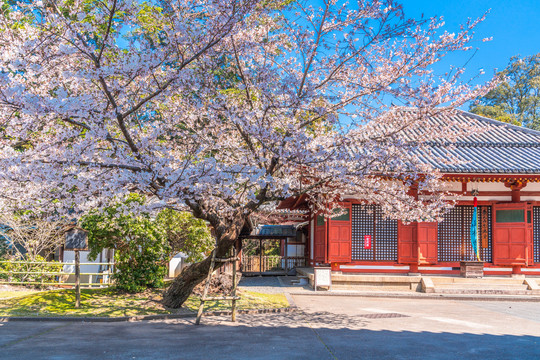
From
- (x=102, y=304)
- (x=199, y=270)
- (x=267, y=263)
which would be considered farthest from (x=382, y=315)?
(x=267, y=263)

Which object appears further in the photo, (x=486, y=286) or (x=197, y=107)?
(x=486, y=286)

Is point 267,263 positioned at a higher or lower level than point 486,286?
lower

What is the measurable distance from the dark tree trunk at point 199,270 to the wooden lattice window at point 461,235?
10149 millimetres

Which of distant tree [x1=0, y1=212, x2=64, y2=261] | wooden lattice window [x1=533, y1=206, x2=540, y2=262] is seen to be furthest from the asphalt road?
distant tree [x1=0, y1=212, x2=64, y2=261]

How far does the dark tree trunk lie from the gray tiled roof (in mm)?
8077

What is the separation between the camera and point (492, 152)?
17.8 meters

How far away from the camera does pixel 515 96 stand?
45656mm

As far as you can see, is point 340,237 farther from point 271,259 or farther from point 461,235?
point 271,259

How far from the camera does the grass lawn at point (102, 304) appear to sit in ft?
31.4

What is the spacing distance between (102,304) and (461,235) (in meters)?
12.8

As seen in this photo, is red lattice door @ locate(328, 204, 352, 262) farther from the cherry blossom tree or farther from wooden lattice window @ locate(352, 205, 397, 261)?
→ the cherry blossom tree

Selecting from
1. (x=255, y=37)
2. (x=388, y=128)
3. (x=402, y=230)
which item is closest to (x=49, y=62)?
(x=255, y=37)

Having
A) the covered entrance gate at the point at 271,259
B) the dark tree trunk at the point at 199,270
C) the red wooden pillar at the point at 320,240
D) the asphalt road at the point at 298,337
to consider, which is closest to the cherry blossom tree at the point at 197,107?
the dark tree trunk at the point at 199,270

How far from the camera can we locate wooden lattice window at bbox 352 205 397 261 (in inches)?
658
